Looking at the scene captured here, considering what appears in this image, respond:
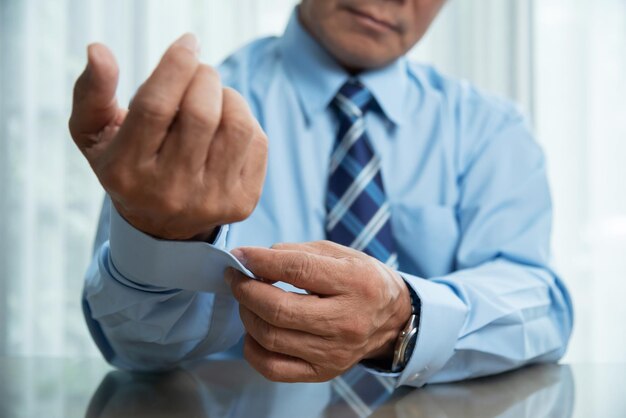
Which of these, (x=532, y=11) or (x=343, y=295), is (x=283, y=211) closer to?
(x=343, y=295)

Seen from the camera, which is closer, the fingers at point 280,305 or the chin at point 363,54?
the fingers at point 280,305

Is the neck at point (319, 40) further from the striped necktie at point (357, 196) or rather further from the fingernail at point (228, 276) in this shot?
the fingernail at point (228, 276)

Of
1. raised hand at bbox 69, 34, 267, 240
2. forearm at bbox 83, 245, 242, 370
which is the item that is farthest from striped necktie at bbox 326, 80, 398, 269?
raised hand at bbox 69, 34, 267, 240

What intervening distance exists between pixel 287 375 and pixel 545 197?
629 mm

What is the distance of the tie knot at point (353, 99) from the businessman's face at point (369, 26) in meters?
0.04

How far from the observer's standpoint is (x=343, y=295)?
0.69 m

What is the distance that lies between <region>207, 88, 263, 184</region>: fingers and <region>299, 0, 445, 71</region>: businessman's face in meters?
0.63

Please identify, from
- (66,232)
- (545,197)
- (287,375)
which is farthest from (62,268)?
(287,375)

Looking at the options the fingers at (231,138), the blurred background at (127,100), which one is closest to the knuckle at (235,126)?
the fingers at (231,138)

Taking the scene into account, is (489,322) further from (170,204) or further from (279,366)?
(170,204)

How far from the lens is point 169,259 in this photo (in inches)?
25.6

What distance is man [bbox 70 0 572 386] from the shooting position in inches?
21.5

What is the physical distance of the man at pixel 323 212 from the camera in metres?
0.55

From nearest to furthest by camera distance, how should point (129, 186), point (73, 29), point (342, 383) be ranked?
point (129, 186) → point (342, 383) → point (73, 29)
